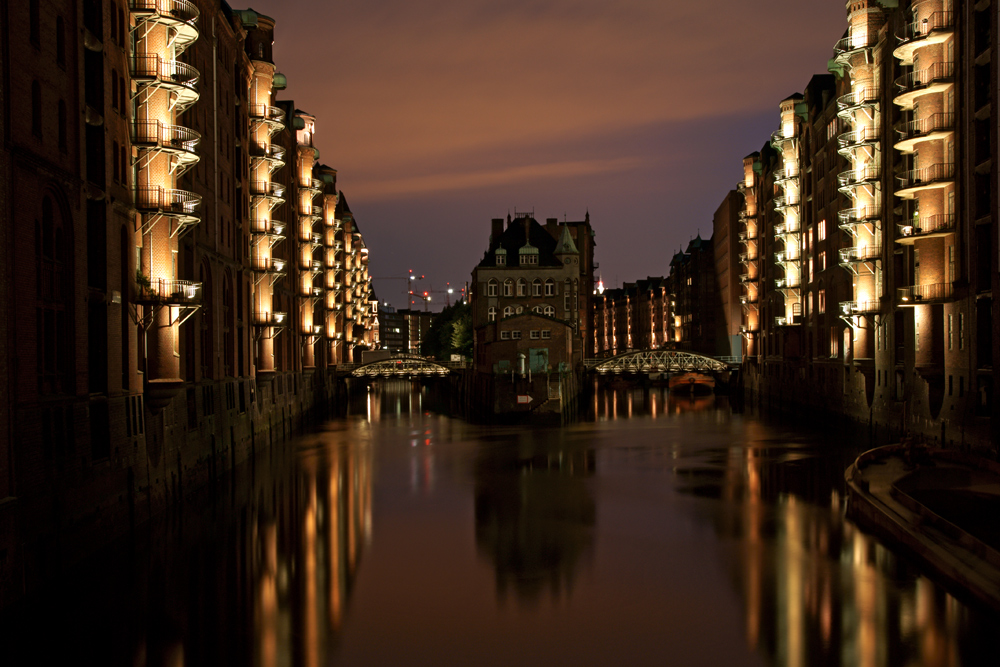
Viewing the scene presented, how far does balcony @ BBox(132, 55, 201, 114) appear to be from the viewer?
2817 cm

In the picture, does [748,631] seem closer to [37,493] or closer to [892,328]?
[37,493]

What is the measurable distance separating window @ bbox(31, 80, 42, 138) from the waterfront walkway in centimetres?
2317

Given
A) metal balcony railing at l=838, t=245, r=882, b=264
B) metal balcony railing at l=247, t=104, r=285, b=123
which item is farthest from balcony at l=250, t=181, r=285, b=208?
metal balcony railing at l=838, t=245, r=882, b=264

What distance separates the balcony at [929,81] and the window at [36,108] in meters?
34.0

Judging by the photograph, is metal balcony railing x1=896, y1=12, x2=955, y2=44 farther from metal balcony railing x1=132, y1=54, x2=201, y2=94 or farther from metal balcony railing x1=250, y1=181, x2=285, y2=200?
metal balcony railing x1=250, y1=181, x2=285, y2=200

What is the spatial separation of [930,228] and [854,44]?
639 inches

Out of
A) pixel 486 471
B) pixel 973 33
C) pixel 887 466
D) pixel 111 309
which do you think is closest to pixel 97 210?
pixel 111 309

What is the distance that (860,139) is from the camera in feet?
163

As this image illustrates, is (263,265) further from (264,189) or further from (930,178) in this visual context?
(930,178)

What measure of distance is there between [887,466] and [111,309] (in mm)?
25647

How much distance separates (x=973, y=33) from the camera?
116ft

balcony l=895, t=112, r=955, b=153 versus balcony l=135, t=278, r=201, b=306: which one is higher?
balcony l=895, t=112, r=955, b=153

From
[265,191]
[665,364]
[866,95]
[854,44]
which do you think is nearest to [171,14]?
A: [265,191]

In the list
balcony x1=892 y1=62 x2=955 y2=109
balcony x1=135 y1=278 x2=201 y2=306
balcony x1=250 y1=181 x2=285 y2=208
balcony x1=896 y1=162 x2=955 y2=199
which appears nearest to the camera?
balcony x1=135 y1=278 x2=201 y2=306
